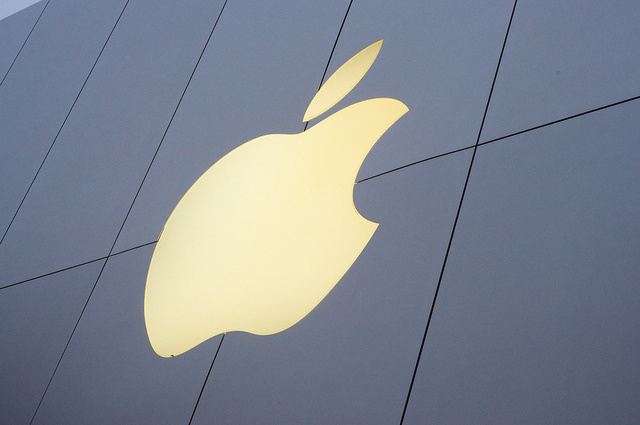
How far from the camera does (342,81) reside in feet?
5.08

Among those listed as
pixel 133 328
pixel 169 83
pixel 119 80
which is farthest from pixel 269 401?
pixel 119 80

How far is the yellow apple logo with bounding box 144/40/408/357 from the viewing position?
119cm

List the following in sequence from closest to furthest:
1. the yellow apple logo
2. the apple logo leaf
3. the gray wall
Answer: the gray wall, the yellow apple logo, the apple logo leaf

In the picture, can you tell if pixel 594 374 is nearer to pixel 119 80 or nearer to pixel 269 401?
pixel 269 401

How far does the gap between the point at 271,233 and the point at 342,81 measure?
0.51 m

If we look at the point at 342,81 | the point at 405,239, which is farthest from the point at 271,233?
the point at 342,81

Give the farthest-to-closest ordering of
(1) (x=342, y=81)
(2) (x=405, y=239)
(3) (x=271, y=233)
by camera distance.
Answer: (1) (x=342, y=81), (3) (x=271, y=233), (2) (x=405, y=239)

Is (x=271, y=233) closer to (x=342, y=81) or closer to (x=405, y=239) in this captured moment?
(x=405, y=239)

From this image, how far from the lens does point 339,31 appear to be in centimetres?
170

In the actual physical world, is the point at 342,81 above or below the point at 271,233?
above

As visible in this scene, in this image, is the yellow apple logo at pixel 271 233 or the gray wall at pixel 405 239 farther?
the yellow apple logo at pixel 271 233

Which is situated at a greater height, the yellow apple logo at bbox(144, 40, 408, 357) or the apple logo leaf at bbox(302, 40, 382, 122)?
the apple logo leaf at bbox(302, 40, 382, 122)

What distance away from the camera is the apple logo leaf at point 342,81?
4.94 feet

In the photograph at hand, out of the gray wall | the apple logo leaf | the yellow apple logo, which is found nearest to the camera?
the gray wall
